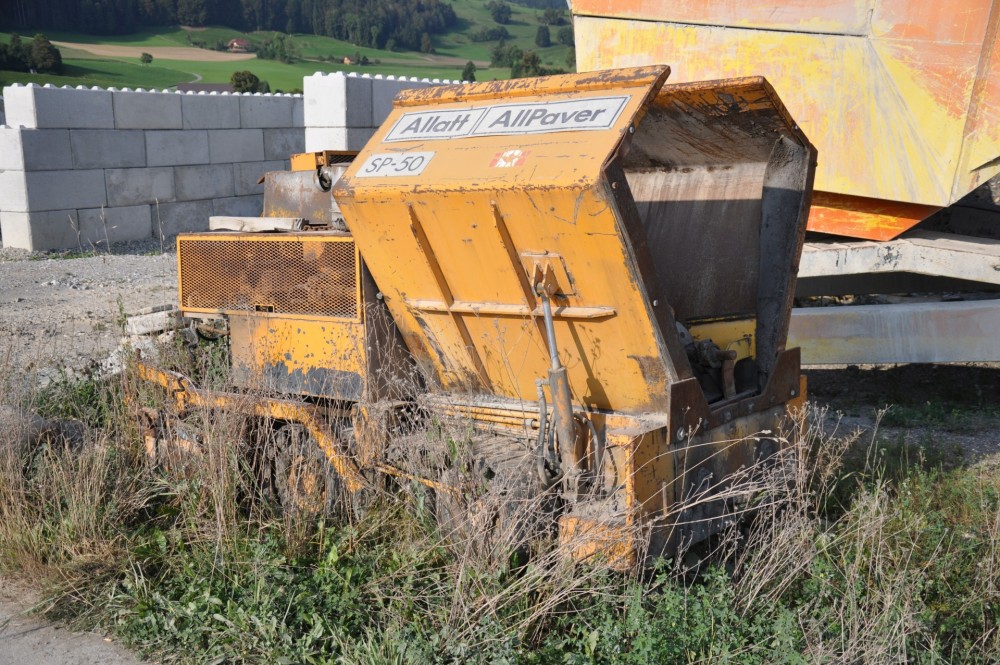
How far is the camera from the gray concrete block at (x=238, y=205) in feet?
48.2

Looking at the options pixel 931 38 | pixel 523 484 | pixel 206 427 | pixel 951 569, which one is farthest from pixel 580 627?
pixel 931 38

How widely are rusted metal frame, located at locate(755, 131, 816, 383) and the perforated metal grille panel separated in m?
2.01

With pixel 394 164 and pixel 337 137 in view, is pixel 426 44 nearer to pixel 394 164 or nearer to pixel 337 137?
pixel 337 137

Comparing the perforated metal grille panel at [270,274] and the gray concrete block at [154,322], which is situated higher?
the perforated metal grille panel at [270,274]

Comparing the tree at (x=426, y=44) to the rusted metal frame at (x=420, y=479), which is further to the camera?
the tree at (x=426, y=44)

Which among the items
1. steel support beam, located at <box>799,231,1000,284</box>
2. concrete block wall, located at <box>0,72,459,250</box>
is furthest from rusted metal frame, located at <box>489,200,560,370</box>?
concrete block wall, located at <box>0,72,459,250</box>

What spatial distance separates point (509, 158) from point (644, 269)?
0.71 meters

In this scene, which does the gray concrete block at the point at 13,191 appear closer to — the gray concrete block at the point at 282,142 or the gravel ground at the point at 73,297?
the gravel ground at the point at 73,297

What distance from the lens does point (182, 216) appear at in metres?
14.2

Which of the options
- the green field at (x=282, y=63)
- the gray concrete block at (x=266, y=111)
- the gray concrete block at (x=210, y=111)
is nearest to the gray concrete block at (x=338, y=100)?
the gray concrete block at (x=210, y=111)

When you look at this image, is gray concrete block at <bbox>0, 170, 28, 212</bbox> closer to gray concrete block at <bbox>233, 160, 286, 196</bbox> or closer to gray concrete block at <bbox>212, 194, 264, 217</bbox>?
gray concrete block at <bbox>212, 194, 264, 217</bbox>

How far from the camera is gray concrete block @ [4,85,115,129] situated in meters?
12.0

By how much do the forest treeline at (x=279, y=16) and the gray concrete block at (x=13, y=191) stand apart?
2447 inches

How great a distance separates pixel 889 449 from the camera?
559 cm
